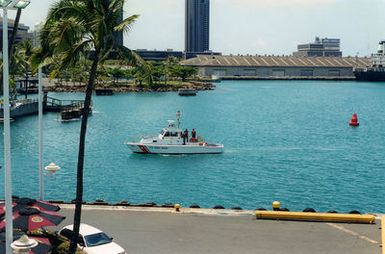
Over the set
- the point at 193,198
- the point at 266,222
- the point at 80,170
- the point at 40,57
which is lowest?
the point at 193,198

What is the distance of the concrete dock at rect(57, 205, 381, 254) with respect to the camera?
23.1m

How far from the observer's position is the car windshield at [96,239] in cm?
2145

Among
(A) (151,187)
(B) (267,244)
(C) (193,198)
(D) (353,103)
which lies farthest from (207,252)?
(D) (353,103)

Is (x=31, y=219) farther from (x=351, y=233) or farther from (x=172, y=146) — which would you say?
(x=172, y=146)

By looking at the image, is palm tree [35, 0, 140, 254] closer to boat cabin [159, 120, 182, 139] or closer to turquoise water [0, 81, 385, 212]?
turquoise water [0, 81, 385, 212]

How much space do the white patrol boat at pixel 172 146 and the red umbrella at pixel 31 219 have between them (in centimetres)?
4373

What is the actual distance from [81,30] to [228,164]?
44900 millimetres

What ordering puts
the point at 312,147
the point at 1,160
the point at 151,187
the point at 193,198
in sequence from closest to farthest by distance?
the point at 193,198 → the point at 151,187 → the point at 1,160 → the point at 312,147

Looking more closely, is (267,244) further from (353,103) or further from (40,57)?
(353,103)

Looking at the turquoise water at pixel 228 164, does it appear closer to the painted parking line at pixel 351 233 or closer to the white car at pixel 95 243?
the painted parking line at pixel 351 233

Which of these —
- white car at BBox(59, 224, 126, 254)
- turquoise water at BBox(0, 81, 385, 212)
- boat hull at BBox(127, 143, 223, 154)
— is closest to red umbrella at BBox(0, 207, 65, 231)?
white car at BBox(59, 224, 126, 254)

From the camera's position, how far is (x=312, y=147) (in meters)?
76.4

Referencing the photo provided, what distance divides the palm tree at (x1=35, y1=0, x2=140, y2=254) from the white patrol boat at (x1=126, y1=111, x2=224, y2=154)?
153 feet

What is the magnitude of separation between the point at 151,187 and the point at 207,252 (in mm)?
28646
